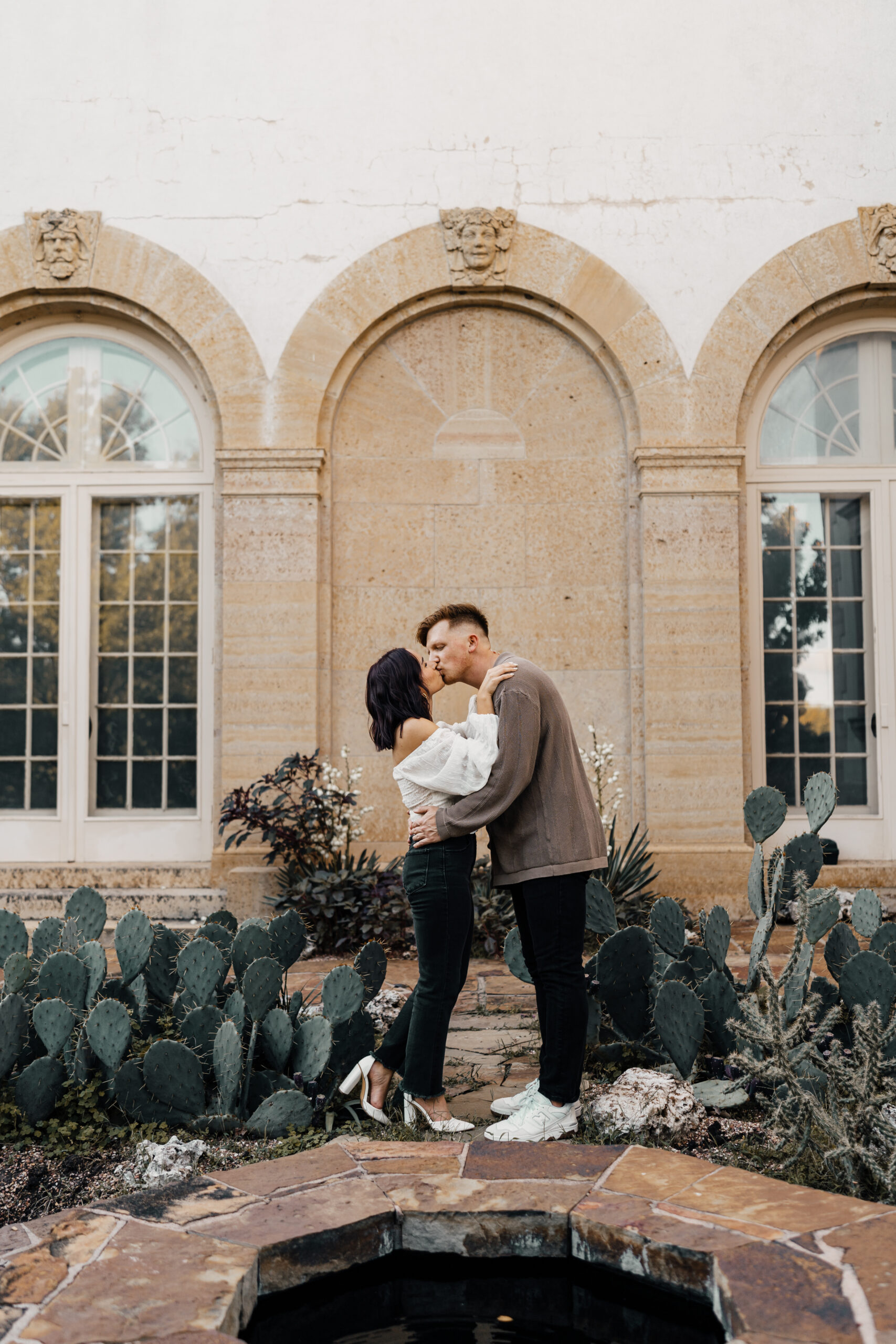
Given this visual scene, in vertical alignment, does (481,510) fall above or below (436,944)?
above

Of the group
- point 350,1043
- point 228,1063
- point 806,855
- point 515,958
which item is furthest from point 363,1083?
point 806,855

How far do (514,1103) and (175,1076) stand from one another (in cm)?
114

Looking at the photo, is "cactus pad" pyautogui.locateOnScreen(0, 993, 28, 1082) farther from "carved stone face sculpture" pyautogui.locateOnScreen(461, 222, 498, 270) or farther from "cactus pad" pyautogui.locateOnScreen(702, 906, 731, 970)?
"carved stone face sculpture" pyautogui.locateOnScreen(461, 222, 498, 270)

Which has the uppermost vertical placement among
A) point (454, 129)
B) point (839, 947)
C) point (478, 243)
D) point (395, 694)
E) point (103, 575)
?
point (454, 129)

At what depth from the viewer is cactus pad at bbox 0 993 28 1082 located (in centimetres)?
358

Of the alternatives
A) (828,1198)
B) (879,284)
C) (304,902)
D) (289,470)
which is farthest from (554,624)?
(828,1198)

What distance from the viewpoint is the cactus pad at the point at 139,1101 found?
11.4 feet

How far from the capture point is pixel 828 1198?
9.04 ft

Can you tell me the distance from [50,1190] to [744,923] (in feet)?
17.0

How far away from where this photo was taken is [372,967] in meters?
4.18

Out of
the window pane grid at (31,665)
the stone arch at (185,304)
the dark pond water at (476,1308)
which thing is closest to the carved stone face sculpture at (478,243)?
the stone arch at (185,304)

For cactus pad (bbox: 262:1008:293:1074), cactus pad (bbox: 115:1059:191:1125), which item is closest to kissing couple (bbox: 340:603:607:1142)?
cactus pad (bbox: 262:1008:293:1074)

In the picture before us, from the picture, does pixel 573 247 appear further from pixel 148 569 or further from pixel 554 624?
pixel 148 569

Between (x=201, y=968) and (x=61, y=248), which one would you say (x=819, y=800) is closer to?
(x=201, y=968)
